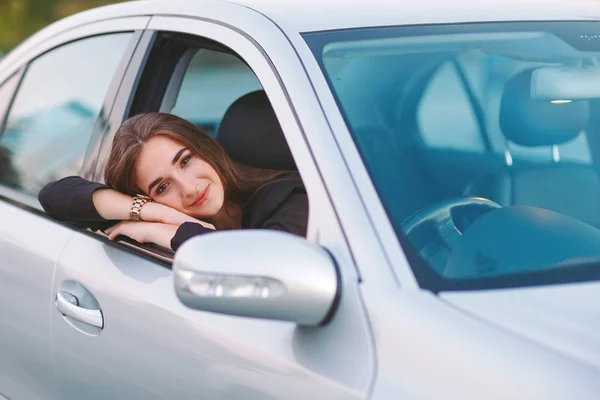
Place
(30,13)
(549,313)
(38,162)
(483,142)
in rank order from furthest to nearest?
1. (30,13)
2. (38,162)
3. (483,142)
4. (549,313)

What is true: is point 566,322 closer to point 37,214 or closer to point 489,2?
point 489,2

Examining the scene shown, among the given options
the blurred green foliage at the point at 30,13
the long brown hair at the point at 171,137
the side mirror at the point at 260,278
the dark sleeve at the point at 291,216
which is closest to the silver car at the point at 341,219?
the side mirror at the point at 260,278

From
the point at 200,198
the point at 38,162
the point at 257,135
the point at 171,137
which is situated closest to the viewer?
the point at 200,198

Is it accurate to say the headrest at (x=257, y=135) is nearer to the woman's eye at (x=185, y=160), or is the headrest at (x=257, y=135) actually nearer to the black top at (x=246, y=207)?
the black top at (x=246, y=207)

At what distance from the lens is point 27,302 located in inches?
115

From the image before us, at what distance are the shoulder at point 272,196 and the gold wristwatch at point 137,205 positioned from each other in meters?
0.25

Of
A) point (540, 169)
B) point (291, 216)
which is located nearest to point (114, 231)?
point (291, 216)

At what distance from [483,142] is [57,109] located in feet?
3.96

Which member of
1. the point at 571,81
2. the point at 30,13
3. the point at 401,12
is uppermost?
the point at 401,12

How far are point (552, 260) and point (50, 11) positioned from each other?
18.8m

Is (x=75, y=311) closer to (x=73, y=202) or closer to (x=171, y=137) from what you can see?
(x=73, y=202)

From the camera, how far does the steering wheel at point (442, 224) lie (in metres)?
2.40

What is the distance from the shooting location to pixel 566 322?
190cm

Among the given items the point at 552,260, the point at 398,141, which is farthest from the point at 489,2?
the point at 552,260
